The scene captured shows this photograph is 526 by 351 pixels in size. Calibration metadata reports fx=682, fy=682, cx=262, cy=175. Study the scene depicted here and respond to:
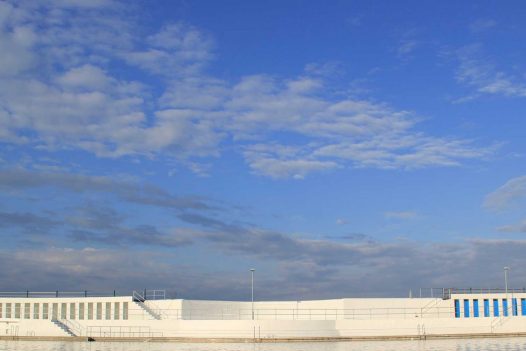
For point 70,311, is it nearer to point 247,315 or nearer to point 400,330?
point 247,315

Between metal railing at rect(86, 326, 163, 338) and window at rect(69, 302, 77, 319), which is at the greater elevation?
window at rect(69, 302, 77, 319)

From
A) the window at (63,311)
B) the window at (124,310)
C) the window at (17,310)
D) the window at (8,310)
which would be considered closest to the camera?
the window at (124,310)

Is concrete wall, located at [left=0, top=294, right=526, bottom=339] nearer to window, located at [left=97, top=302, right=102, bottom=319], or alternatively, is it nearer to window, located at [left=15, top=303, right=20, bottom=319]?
window, located at [left=97, top=302, right=102, bottom=319]

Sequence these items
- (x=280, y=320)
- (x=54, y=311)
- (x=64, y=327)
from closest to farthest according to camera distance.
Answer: (x=280, y=320)
(x=64, y=327)
(x=54, y=311)

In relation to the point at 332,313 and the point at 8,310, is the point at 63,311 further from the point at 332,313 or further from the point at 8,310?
the point at 332,313

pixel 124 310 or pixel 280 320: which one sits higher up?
pixel 124 310

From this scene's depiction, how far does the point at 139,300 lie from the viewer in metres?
76.2

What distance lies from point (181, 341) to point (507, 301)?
35.7 meters

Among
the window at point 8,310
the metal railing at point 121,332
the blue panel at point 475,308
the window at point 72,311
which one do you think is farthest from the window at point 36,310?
the blue panel at point 475,308

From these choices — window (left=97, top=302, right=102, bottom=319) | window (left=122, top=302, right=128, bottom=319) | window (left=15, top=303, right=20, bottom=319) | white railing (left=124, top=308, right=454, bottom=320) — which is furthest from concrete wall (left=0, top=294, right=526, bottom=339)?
window (left=15, top=303, right=20, bottom=319)

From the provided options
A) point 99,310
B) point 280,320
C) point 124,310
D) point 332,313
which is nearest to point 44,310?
point 99,310

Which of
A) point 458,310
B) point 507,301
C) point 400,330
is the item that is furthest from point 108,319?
point 507,301

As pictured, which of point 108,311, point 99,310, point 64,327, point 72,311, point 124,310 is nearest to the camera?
point 64,327

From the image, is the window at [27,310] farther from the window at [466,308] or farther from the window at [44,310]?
the window at [466,308]
